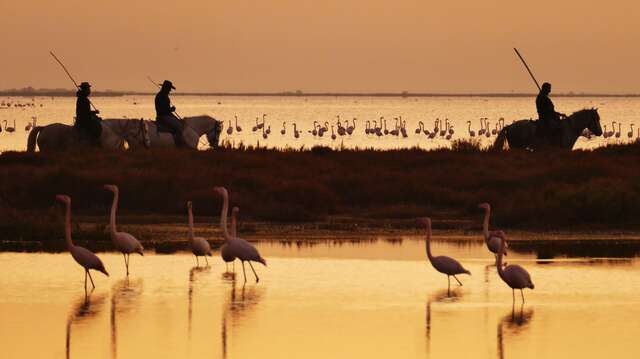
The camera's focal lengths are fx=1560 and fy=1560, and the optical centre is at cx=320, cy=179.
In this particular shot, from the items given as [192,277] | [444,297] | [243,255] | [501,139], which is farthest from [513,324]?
[501,139]

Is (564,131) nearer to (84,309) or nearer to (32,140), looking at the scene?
(32,140)

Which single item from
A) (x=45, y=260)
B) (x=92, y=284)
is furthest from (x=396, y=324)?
(x=45, y=260)

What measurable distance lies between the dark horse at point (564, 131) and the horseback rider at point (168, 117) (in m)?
8.47

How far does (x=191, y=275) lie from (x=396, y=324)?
5.11 metres

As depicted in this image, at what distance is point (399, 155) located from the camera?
38.4 metres

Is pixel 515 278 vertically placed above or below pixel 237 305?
above

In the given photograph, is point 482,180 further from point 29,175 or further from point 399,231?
point 29,175

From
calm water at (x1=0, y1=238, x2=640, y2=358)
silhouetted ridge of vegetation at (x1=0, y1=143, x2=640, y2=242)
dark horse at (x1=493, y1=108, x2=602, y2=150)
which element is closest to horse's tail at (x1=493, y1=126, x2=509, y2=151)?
dark horse at (x1=493, y1=108, x2=602, y2=150)

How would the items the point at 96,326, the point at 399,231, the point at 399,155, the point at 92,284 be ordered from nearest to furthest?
the point at 96,326, the point at 92,284, the point at 399,231, the point at 399,155

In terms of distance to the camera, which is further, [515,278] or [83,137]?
[83,137]

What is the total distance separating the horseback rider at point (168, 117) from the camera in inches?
1607

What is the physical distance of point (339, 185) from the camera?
34.1 meters

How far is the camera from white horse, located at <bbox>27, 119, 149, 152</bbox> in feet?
131

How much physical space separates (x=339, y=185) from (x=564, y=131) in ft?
30.1
